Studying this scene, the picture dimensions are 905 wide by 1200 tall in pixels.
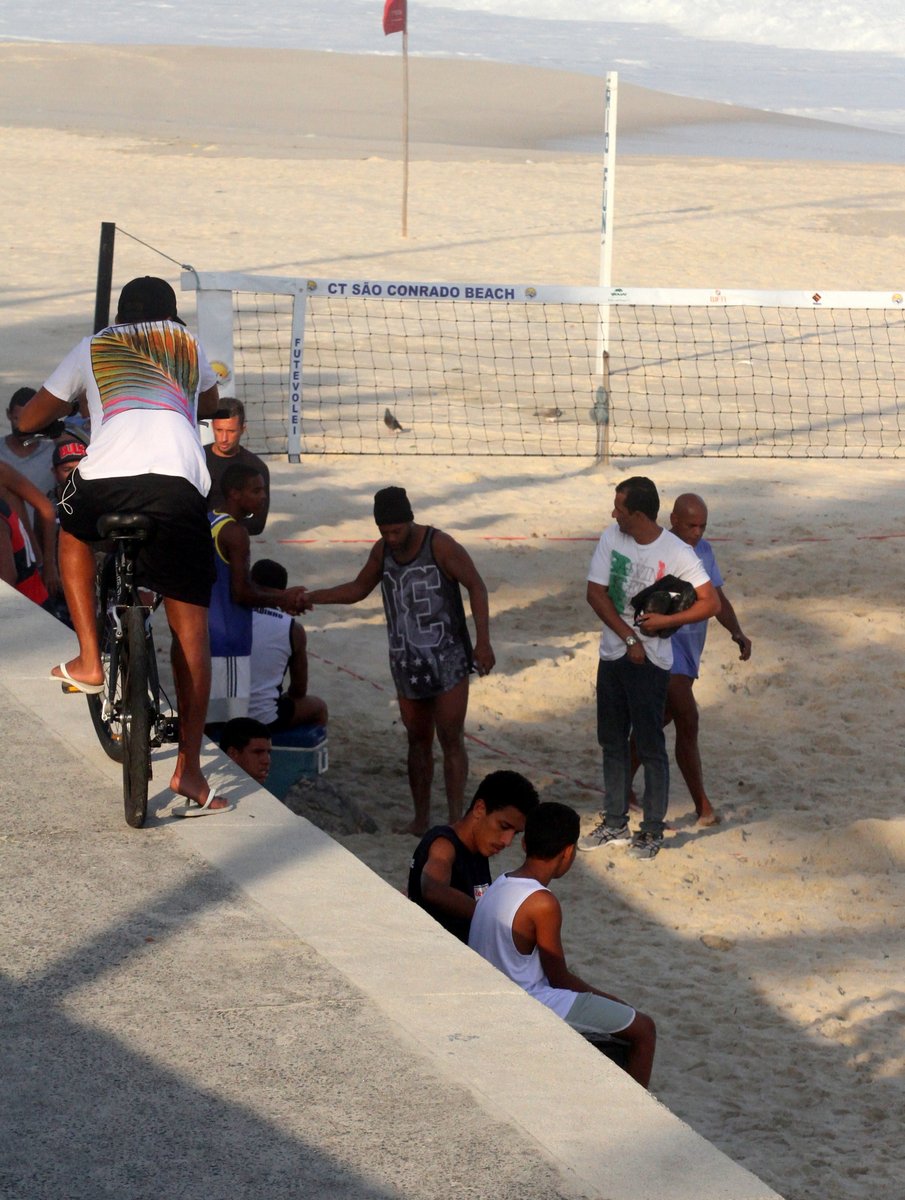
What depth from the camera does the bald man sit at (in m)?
7.12

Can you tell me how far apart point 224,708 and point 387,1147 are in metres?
3.58

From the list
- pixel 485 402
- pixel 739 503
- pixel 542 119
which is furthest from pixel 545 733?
pixel 542 119

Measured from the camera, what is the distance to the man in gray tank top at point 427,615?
667 cm

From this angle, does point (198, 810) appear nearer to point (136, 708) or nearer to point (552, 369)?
point (136, 708)

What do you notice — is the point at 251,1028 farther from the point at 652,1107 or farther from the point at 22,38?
the point at 22,38

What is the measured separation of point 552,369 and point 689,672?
8.68m

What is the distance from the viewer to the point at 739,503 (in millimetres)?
11609

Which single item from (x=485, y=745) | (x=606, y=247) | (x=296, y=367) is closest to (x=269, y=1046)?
(x=485, y=745)

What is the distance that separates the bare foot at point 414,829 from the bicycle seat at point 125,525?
2.71 metres

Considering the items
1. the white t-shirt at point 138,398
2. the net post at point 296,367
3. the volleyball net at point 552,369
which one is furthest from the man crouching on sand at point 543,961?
the net post at point 296,367

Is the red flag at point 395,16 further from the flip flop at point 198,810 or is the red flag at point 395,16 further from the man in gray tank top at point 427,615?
the flip flop at point 198,810

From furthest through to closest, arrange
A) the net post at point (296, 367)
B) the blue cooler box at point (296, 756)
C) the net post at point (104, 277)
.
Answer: the net post at point (296, 367) → the net post at point (104, 277) → the blue cooler box at point (296, 756)

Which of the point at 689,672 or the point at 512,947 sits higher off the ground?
the point at 689,672

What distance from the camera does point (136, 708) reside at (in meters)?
4.74
